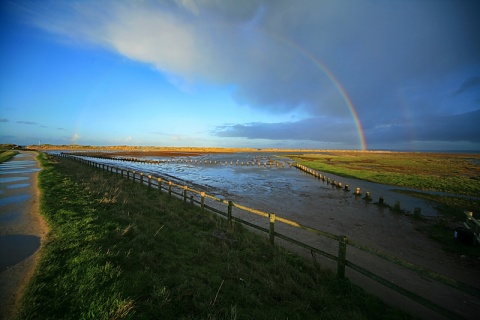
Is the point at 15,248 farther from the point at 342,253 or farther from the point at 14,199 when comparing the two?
the point at 342,253

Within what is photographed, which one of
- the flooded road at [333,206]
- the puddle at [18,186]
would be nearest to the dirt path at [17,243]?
the puddle at [18,186]

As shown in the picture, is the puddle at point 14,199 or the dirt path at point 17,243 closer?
the dirt path at point 17,243

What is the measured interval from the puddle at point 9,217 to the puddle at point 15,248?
2.16 meters

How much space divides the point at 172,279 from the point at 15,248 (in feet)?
16.7

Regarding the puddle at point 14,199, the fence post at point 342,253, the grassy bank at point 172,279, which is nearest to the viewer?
the grassy bank at point 172,279

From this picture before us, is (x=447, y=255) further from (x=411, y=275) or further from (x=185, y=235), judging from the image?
(x=185, y=235)

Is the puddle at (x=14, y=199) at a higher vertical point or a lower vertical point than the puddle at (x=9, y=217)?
lower

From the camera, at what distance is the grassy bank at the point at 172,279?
471 cm

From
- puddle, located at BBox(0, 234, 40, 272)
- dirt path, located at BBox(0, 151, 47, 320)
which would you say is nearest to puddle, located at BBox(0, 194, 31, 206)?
dirt path, located at BBox(0, 151, 47, 320)

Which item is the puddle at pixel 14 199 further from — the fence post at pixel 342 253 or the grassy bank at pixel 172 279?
the fence post at pixel 342 253

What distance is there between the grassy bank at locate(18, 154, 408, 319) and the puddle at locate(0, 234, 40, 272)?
41 centimetres

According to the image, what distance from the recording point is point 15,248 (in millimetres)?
6930

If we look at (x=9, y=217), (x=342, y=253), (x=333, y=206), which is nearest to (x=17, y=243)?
(x=9, y=217)

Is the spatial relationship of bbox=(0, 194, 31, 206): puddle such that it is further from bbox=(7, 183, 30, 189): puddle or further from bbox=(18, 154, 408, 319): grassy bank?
bbox=(18, 154, 408, 319): grassy bank
